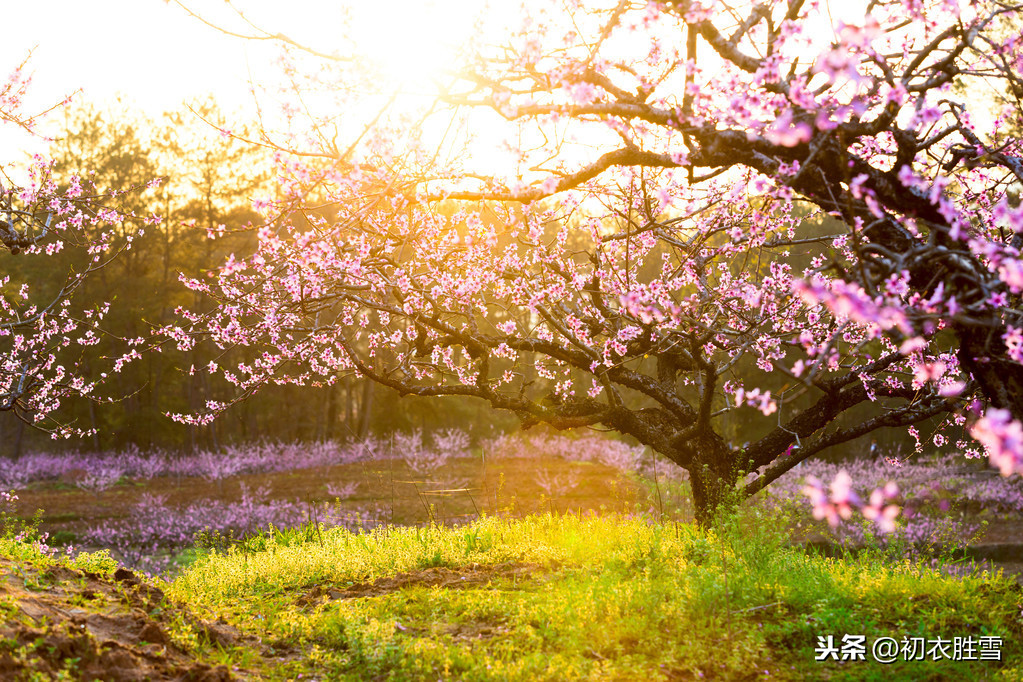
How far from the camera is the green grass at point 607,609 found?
4.66 meters

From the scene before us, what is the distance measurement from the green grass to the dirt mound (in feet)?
1.67

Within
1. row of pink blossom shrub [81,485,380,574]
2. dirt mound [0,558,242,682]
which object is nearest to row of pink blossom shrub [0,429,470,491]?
row of pink blossom shrub [81,485,380,574]

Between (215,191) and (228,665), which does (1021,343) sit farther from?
Answer: (215,191)

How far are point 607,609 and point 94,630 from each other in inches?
134

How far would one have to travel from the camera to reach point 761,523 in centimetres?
672

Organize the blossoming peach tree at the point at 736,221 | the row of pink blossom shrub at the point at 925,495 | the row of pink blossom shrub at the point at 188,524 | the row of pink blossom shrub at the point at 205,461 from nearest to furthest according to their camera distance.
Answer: the blossoming peach tree at the point at 736,221 → the row of pink blossom shrub at the point at 925,495 → the row of pink blossom shrub at the point at 188,524 → the row of pink blossom shrub at the point at 205,461

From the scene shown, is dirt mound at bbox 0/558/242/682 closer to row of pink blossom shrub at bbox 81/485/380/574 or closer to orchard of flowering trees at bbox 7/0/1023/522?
orchard of flowering trees at bbox 7/0/1023/522

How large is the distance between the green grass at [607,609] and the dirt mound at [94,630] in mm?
509

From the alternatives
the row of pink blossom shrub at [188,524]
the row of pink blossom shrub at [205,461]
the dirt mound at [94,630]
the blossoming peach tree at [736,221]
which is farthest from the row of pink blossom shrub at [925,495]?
the row of pink blossom shrub at [205,461]

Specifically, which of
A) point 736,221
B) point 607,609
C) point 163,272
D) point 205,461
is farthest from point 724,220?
point 163,272

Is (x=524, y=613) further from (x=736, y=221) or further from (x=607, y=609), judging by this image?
(x=736, y=221)

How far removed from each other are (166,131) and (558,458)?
719 inches

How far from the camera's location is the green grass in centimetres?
466

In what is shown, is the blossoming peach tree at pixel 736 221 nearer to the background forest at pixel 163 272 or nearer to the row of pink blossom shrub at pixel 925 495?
the row of pink blossom shrub at pixel 925 495
